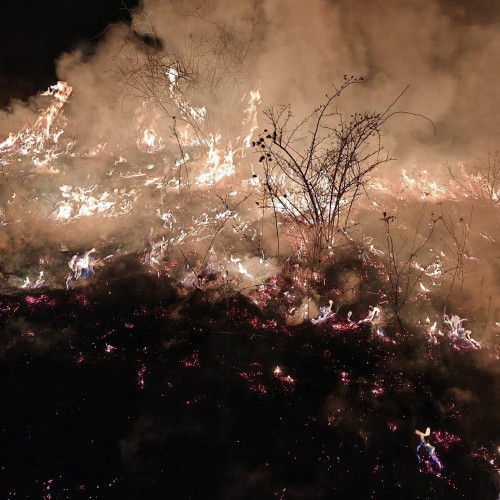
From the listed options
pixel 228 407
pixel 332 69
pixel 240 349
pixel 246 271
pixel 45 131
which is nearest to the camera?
pixel 228 407

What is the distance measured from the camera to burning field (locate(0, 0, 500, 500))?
355cm

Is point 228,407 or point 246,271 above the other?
point 246,271

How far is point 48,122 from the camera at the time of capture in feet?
35.7

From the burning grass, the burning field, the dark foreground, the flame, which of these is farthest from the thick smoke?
the dark foreground

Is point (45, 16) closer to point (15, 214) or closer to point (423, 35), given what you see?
point (15, 214)

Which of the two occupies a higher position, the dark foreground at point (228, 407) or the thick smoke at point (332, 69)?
the thick smoke at point (332, 69)

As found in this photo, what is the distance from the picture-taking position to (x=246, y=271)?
236 inches

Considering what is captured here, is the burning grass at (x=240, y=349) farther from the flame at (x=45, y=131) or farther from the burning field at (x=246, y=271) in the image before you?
the flame at (x=45, y=131)

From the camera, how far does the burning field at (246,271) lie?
355cm

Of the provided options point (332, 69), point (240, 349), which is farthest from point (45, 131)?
point (240, 349)

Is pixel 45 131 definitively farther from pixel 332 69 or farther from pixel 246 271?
pixel 332 69

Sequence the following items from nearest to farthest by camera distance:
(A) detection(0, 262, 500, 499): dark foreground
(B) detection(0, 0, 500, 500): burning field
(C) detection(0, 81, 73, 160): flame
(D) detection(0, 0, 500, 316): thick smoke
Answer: (A) detection(0, 262, 500, 499): dark foreground < (B) detection(0, 0, 500, 500): burning field < (D) detection(0, 0, 500, 316): thick smoke < (C) detection(0, 81, 73, 160): flame

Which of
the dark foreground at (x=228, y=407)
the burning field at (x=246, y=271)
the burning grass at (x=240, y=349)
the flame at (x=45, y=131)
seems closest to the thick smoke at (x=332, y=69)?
the burning field at (x=246, y=271)

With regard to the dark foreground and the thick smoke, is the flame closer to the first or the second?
the thick smoke
